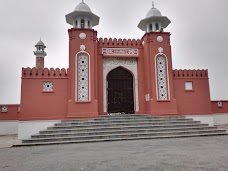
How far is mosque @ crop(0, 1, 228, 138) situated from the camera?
11.8 meters

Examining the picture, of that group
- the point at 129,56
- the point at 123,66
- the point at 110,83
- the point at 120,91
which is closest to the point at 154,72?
the point at 129,56

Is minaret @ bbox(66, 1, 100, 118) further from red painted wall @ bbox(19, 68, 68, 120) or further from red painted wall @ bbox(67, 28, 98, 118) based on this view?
red painted wall @ bbox(19, 68, 68, 120)

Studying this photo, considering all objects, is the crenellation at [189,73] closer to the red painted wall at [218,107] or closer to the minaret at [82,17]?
the red painted wall at [218,107]

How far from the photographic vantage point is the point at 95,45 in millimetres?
12961

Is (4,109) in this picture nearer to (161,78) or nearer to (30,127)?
(30,127)

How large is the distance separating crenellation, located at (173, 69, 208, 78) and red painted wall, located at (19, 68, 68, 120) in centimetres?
713

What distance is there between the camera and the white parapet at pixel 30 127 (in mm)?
11133

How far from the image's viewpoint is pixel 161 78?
514 inches

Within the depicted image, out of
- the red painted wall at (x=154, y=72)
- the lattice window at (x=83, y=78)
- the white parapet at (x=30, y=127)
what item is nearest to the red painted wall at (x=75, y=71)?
the lattice window at (x=83, y=78)

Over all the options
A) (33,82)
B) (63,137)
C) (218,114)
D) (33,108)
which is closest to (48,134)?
(63,137)

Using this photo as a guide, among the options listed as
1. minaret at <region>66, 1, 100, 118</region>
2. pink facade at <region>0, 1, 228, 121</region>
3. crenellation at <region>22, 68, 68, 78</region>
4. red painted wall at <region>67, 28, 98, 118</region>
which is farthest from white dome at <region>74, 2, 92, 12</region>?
crenellation at <region>22, 68, 68, 78</region>

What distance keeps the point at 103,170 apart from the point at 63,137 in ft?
17.7

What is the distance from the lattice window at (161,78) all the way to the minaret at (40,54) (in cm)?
1363

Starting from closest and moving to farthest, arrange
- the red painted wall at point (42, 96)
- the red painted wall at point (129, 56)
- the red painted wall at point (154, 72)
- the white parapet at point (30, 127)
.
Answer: the white parapet at point (30, 127) < the red painted wall at point (42, 96) < the red painted wall at point (154, 72) < the red painted wall at point (129, 56)
